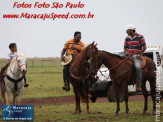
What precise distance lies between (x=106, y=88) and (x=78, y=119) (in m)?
6.78

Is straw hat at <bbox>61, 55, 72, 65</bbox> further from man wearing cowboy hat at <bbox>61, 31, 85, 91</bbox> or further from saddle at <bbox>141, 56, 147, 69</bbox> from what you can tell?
saddle at <bbox>141, 56, 147, 69</bbox>

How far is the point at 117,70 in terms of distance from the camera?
43.4ft

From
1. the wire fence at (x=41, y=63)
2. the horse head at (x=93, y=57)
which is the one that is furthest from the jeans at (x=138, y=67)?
the wire fence at (x=41, y=63)

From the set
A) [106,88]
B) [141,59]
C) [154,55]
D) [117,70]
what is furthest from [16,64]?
[154,55]

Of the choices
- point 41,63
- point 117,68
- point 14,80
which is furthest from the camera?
point 41,63

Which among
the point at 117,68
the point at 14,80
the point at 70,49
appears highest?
the point at 70,49

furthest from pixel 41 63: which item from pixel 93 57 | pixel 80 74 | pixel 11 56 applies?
pixel 93 57

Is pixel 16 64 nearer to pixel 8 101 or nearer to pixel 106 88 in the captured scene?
pixel 8 101

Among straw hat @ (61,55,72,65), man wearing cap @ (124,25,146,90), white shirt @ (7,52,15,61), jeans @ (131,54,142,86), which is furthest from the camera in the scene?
straw hat @ (61,55,72,65)

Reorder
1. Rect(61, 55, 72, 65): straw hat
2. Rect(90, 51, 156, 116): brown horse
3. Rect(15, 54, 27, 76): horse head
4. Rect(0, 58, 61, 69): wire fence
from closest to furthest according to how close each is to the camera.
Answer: Rect(15, 54, 27, 76): horse head
Rect(90, 51, 156, 116): brown horse
Rect(61, 55, 72, 65): straw hat
Rect(0, 58, 61, 69): wire fence

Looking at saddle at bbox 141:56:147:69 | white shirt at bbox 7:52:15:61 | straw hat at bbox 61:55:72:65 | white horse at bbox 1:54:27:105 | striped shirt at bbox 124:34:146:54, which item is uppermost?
striped shirt at bbox 124:34:146:54

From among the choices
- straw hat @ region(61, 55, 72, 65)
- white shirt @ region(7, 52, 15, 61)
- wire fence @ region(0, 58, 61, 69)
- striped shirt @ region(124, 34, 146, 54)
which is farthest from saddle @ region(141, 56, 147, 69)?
wire fence @ region(0, 58, 61, 69)

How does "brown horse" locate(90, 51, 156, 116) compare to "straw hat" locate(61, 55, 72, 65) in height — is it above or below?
below

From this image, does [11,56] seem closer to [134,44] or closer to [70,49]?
[70,49]
